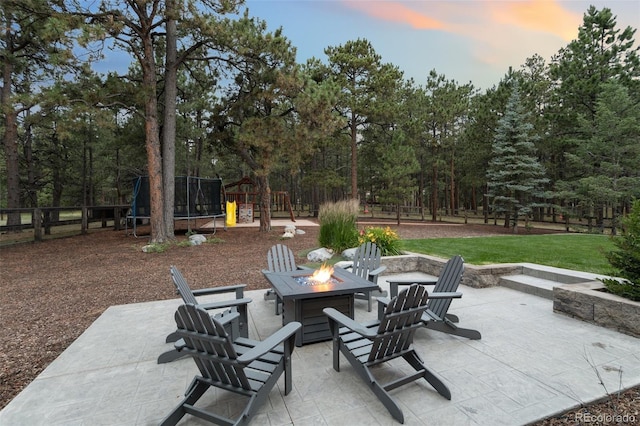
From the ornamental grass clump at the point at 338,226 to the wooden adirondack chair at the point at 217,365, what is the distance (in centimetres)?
455

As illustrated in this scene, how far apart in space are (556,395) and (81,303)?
522cm

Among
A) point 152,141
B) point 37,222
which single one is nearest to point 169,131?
point 152,141

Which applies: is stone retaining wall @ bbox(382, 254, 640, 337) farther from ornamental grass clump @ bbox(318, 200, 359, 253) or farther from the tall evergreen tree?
the tall evergreen tree

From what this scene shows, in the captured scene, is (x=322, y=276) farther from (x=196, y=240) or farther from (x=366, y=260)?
(x=196, y=240)

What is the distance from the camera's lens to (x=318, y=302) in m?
2.71

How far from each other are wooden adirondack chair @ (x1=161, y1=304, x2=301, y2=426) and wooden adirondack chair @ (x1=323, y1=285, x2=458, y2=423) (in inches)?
19.2

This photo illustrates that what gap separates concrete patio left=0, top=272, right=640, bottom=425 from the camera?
5.80 ft

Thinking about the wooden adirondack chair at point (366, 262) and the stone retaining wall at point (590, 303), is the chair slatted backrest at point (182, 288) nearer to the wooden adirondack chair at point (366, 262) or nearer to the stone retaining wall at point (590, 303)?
the wooden adirondack chair at point (366, 262)

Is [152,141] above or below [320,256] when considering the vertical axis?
above

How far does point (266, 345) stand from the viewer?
1743 mm

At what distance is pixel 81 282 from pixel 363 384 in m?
5.31

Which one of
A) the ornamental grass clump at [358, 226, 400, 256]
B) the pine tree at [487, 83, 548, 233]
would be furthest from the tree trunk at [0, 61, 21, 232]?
the pine tree at [487, 83, 548, 233]

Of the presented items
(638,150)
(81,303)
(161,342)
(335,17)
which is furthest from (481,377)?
(638,150)

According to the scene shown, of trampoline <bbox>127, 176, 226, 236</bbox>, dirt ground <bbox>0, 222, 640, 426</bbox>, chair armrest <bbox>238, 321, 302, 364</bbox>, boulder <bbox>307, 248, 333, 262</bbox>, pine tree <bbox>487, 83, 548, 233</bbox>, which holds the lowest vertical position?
dirt ground <bbox>0, 222, 640, 426</bbox>
